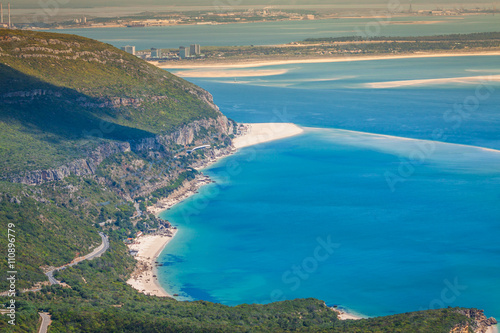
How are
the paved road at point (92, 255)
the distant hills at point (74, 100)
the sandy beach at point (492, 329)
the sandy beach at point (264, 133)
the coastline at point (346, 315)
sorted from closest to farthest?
the sandy beach at point (492, 329)
the coastline at point (346, 315)
the paved road at point (92, 255)
the distant hills at point (74, 100)
the sandy beach at point (264, 133)

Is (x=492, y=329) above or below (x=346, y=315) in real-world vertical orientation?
above

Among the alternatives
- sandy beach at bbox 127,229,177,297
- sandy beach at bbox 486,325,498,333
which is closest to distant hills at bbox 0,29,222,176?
sandy beach at bbox 127,229,177,297

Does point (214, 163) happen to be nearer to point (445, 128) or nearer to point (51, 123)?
point (51, 123)

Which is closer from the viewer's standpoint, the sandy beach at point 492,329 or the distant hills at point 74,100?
the sandy beach at point 492,329

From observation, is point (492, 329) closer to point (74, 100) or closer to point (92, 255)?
point (92, 255)

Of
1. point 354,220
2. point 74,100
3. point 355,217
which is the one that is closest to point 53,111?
point 74,100

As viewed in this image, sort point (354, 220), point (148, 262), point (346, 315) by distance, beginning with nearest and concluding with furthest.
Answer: point (346, 315) < point (148, 262) < point (354, 220)

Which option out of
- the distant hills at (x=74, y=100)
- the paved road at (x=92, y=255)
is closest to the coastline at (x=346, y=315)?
the paved road at (x=92, y=255)

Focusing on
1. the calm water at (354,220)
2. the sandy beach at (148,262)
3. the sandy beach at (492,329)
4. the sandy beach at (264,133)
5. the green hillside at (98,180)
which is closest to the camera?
the green hillside at (98,180)

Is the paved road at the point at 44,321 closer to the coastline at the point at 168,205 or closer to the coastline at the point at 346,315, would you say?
the coastline at the point at 168,205
